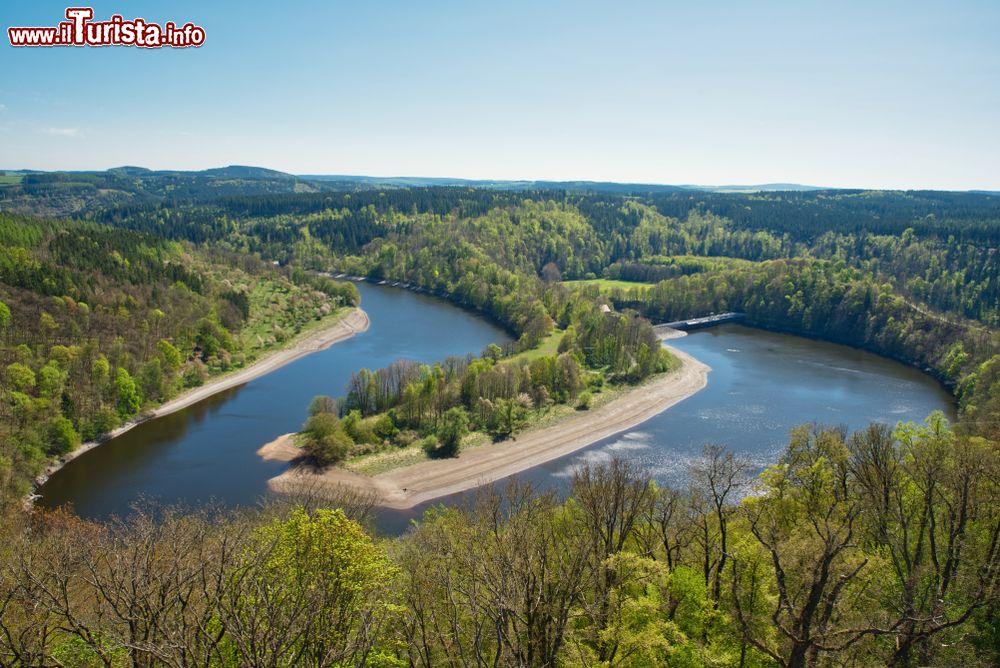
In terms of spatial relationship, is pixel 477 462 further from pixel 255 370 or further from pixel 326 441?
pixel 255 370

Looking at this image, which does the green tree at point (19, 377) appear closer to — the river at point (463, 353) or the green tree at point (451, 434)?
the river at point (463, 353)

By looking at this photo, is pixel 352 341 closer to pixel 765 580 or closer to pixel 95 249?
pixel 95 249

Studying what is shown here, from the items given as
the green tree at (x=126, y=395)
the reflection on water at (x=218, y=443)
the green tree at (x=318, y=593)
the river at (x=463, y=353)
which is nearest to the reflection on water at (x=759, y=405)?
the river at (x=463, y=353)

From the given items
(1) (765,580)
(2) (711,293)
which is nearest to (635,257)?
(2) (711,293)

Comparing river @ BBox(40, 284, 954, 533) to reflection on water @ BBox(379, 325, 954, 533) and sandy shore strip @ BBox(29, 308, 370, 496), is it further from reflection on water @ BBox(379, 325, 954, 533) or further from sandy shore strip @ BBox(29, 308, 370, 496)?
sandy shore strip @ BBox(29, 308, 370, 496)

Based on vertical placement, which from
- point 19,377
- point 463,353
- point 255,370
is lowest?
point 255,370

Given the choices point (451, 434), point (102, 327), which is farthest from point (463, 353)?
point (102, 327)
